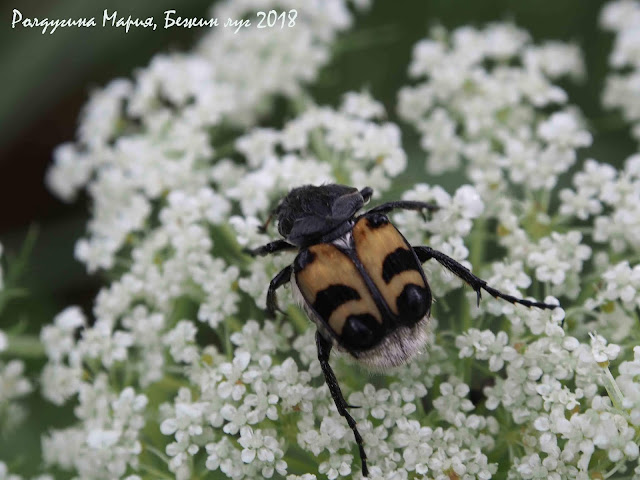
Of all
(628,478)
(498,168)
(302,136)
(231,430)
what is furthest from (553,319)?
(302,136)

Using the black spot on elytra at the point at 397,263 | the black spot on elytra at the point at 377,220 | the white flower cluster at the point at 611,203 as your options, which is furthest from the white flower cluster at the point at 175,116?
the white flower cluster at the point at 611,203

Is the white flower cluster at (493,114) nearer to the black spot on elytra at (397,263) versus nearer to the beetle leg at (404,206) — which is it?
the beetle leg at (404,206)

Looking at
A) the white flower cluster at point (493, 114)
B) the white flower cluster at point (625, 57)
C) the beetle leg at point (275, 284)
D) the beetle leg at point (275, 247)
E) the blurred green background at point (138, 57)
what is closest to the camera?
the beetle leg at point (275, 284)

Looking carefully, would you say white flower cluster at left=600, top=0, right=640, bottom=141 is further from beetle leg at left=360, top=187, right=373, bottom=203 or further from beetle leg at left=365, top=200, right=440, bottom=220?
beetle leg at left=360, top=187, right=373, bottom=203

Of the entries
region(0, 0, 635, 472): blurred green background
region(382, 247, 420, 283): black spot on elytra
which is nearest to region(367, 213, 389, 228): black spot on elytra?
region(382, 247, 420, 283): black spot on elytra

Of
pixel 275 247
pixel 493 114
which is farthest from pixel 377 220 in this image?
pixel 493 114

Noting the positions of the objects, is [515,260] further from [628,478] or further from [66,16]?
[66,16]
